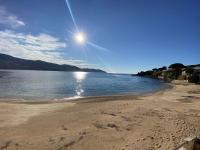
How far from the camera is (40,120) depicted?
46.6 ft

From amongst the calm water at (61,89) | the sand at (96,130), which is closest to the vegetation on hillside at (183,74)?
the calm water at (61,89)

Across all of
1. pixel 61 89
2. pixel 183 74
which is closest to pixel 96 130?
pixel 61 89

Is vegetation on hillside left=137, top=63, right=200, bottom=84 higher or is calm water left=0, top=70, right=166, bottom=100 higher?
vegetation on hillside left=137, top=63, right=200, bottom=84

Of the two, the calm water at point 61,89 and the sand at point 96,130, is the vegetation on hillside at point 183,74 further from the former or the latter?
the sand at point 96,130

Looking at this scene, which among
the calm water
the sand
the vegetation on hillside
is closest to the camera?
the sand

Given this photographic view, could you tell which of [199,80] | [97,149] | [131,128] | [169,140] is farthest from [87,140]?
[199,80]

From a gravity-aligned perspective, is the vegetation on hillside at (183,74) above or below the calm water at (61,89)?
above

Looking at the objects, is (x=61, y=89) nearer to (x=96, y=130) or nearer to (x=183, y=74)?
(x=96, y=130)

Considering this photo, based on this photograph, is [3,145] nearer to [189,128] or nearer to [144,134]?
[144,134]

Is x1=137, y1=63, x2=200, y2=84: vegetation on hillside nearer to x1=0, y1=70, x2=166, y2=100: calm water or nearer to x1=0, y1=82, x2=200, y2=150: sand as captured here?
x1=0, y1=70, x2=166, y2=100: calm water

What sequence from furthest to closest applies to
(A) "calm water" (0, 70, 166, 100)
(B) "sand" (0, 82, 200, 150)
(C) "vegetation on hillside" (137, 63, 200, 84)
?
(C) "vegetation on hillside" (137, 63, 200, 84) → (A) "calm water" (0, 70, 166, 100) → (B) "sand" (0, 82, 200, 150)

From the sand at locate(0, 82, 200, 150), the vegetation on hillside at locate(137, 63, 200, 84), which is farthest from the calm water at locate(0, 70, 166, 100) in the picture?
the sand at locate(0, 82, 200, 150)

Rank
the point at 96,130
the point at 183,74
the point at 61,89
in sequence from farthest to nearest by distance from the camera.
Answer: the point at 183,74, the point at 61,89, the point at 96,130

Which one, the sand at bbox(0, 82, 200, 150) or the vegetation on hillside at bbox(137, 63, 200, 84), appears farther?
the vegetation on hillside at bbox(137, 63, 200, 84)
